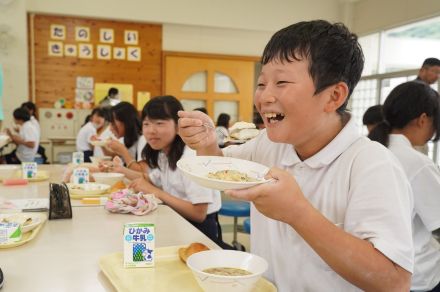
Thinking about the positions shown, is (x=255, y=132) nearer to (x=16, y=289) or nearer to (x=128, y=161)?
(x=16, y=289)

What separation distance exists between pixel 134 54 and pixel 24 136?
2582mm

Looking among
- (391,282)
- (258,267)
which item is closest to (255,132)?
(258,267)

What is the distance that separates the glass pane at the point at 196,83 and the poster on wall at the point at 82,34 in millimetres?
1916

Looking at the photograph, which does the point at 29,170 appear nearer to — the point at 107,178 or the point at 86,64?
the point at 107,178

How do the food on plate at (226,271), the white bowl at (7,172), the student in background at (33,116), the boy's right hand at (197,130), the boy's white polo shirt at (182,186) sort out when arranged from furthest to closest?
the student in background at (33,116)
the white bowl at (7,172)
the boy's white polo shirt at (182,186)
the boy's right hand at (197,130)
the food on plate at (226,271)

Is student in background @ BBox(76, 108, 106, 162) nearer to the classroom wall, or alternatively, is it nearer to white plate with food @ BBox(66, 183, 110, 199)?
white plate with food @ BBox(66, 183, 110, 199)

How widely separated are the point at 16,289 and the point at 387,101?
1796 millimetres

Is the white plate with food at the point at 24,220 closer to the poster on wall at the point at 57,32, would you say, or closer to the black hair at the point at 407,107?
the black hair at the point at 407,107

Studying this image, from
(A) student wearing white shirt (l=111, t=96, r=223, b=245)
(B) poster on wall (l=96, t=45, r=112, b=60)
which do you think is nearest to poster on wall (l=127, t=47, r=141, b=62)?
(B) poster on wall (l=96, t=45, r=112, b=60)

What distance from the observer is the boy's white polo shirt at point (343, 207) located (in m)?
0.88

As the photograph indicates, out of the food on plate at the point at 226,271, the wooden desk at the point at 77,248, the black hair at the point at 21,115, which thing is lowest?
the wooden desk at the point at 77,248

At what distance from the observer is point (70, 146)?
663 cm

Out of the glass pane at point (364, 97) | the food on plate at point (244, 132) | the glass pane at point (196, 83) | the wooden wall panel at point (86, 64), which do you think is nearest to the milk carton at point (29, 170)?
the food on plate at point (244, 132)

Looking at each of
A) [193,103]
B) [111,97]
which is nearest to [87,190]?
[111,97]
